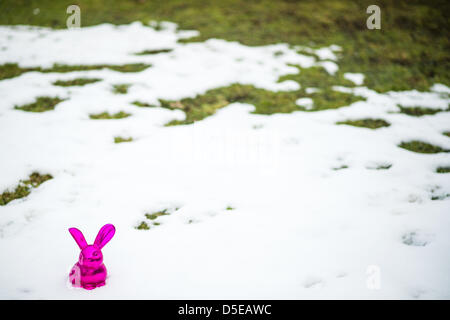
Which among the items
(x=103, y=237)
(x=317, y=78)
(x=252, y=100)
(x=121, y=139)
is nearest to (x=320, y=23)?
(x=317, y=78)

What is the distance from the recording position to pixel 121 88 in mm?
4402

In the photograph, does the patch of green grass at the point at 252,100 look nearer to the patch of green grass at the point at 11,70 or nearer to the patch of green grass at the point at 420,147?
the patch of green grass at the point at 420,147

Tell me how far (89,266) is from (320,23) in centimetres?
670

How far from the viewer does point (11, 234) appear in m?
2.20

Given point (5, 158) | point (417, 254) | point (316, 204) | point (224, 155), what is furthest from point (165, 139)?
point (417, 254)

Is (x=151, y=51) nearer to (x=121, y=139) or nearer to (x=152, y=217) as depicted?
(x=121, y=139)

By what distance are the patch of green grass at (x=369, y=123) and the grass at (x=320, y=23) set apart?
4.20 feet

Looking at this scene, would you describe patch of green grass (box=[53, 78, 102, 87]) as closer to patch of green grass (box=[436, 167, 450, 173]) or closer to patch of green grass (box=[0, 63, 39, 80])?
patch of green grass (box=[0, 63, 39, 80])

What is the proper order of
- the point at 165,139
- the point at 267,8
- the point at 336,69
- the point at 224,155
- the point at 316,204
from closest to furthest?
1. the point at 316,204
2. the point at 224,155
3. the point at 165,139
4. the point at 336,69
5. the point at 267,8

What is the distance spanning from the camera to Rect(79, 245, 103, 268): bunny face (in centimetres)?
179

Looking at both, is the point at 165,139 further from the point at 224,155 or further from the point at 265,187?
A: the point at 265,187

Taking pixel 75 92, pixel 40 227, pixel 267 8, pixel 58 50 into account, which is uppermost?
pixel 267 8

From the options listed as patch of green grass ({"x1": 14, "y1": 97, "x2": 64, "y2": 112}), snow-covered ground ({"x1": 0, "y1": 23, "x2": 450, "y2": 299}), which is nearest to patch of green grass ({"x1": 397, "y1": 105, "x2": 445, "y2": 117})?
snow-covered ground ({"x1": 0, "y1": 23, "x2": 450, "y2": 299})

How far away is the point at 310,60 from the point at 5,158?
4618mm
